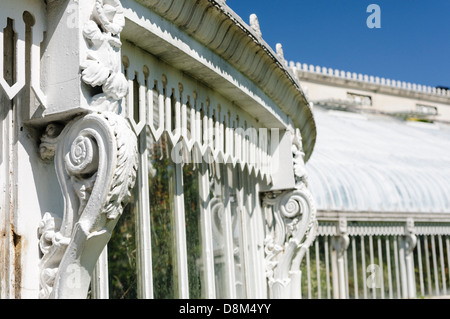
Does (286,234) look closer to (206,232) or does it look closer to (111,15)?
(206,232)

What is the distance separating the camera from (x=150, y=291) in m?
3.92

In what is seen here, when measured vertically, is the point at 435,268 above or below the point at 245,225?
below

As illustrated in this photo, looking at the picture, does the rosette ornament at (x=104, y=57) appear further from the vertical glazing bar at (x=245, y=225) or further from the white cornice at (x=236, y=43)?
the vertical glazing bar at (x=245, y=225)

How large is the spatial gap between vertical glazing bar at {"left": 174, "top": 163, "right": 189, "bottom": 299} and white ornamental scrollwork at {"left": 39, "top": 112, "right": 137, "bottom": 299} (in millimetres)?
1514

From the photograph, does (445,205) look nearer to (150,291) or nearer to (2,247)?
(150,291)

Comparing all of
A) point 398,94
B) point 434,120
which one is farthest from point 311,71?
point 434,120

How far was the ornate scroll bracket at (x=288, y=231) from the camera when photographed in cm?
589

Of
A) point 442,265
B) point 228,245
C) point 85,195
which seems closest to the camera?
point 85,195

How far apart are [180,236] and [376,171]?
13.4 metres

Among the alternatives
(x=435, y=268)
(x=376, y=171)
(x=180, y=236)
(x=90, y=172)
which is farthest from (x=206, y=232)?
(x=376, y=171)

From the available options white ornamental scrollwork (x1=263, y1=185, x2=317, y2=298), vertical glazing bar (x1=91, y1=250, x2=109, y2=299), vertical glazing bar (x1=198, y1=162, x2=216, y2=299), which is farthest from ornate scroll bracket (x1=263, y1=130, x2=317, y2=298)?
vertical glazing bar (x1=91, y1=250, x2=109, y2=299)

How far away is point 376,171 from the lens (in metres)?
17.1

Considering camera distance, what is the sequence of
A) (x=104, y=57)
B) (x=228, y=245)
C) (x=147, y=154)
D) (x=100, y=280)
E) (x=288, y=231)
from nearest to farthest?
(x=104, y=57), (x=100, y=280), (x=147, y=154), (x=228, y=245), (x=288, y=231)
